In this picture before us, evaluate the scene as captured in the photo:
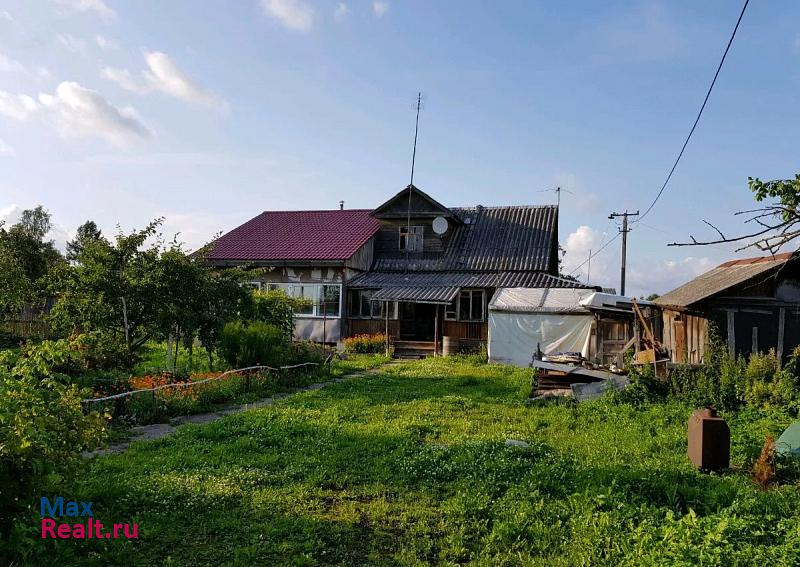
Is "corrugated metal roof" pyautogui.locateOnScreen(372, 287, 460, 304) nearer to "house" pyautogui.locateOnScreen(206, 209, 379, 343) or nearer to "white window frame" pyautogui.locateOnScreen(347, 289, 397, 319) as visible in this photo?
"white window frame" pyautogui.locateOnScreen(347, 289, 397, 319)

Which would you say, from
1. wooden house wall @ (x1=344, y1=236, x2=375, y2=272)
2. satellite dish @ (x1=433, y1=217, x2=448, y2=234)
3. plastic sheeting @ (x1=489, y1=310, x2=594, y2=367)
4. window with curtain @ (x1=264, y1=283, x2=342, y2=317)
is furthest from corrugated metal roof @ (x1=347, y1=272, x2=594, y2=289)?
plastic sheeting @ (x1=489, y1=310, x2=594, y2=367)

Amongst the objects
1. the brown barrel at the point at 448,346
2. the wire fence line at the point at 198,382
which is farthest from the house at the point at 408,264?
the wire fence line at the point at 198,382

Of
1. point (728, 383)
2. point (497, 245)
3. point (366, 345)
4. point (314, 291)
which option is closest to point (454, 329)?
point (366, 345)

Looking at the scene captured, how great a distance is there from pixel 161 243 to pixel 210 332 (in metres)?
2.58

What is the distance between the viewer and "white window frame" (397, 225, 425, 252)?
1037 inches

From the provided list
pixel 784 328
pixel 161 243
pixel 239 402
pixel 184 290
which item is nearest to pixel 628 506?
pixel 239 402

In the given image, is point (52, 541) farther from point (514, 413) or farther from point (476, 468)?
point (514, 413)

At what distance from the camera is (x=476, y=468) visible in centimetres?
644

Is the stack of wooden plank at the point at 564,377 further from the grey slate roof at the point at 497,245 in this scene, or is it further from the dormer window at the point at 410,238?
the dormer window at the point at 410,238

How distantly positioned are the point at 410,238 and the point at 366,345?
6497mm

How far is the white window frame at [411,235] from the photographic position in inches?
1037

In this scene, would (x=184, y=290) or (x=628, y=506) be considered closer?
(x=628, y=506)

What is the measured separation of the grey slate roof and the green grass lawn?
15844 mm

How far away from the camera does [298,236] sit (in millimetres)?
27156
